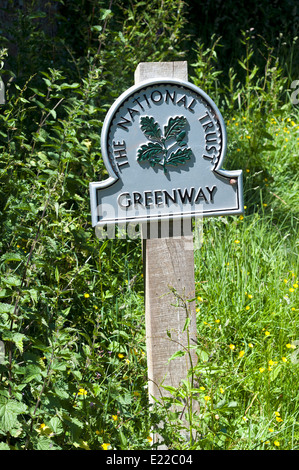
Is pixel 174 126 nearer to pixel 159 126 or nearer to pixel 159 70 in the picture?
pixel 159 126

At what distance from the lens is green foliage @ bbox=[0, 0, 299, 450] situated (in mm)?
2094

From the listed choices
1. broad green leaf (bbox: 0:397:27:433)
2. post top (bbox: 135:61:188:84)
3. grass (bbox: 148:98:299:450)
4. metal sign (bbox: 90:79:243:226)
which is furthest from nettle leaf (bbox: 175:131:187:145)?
broad green leaf (bbox: 0:397:27:433)

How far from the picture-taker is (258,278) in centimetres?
310

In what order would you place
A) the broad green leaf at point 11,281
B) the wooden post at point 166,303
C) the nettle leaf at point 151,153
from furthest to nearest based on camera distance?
the wooden post at point 166,303, the nettle leaf at point 151,153, the broad green leaf at point 11,281

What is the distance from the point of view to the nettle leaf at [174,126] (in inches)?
84.1

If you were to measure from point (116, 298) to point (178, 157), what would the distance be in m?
0.99

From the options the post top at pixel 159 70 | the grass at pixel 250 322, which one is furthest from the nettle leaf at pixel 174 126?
the grass at pixel 250 322

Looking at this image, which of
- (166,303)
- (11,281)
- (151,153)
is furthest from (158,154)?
(11,281)

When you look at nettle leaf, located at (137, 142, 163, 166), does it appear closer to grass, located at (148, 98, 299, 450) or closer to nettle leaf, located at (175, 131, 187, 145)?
nettle leaf, located at (175, 131, 187, 145)

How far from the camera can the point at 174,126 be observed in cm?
214

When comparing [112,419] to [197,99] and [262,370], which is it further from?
[197,99]

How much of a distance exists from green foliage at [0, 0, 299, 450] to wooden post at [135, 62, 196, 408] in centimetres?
9

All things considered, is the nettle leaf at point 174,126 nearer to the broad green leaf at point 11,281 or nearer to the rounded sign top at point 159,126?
the rounded sign top at point 159,126
